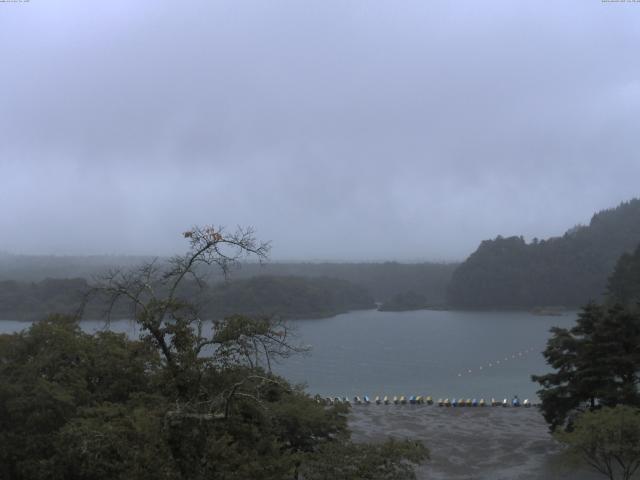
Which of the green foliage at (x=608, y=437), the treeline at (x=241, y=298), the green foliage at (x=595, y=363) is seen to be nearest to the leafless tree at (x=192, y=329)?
the green foliage at (x=608, y=437)

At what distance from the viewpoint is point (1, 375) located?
9.86 metres

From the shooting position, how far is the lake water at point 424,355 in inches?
1249

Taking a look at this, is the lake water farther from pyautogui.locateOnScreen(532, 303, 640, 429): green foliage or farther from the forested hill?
pyautogui.locateOnScreen(532, 303, 640, 429): green foliage

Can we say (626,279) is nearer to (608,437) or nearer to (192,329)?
(608,437)

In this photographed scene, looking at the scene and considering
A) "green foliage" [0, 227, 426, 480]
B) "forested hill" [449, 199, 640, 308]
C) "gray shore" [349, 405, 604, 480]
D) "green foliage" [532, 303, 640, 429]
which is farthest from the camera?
"forested hill" [449, 199, 640, 308]

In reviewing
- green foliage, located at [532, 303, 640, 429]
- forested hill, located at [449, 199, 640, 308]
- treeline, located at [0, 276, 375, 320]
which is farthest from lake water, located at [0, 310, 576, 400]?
green foliage, located at [532, 303, 640, 429]

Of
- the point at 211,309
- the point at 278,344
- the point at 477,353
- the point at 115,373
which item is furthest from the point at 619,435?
the point at 211,309

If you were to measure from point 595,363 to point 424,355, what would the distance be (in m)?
26.6

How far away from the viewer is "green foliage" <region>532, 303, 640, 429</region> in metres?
15.1

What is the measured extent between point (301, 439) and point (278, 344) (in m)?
4.57

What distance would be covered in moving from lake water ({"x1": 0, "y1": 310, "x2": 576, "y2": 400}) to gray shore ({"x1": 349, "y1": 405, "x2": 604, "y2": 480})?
5.09 m

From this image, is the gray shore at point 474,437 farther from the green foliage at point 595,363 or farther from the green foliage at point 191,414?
the green foliage at point 191,414

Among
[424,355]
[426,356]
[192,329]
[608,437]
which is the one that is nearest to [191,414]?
[192,329]

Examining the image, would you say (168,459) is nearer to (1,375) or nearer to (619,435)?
(1,375)
